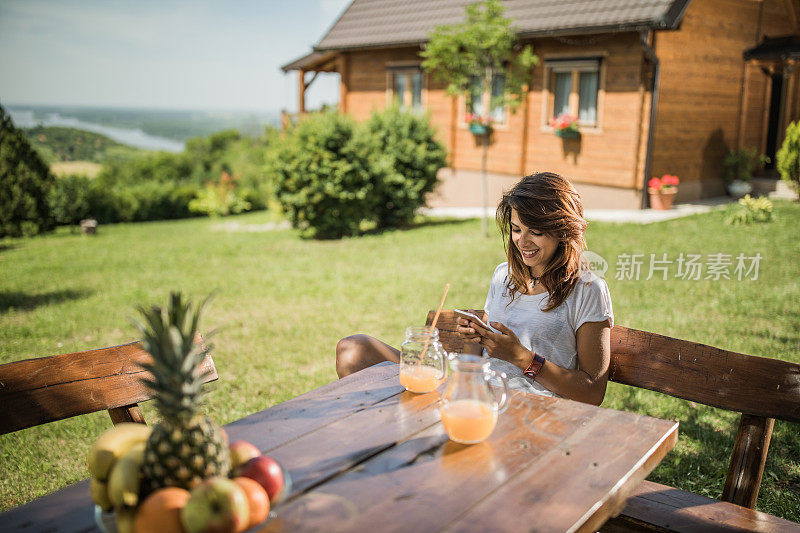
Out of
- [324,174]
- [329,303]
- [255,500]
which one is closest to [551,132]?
[324,174]

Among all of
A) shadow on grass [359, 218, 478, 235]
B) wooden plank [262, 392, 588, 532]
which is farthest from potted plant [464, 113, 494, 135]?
wooden plank [262, 392, 588, 532]

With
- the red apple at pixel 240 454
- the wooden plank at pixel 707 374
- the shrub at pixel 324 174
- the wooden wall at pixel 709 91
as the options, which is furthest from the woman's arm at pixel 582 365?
the wooden wall at pixel 709 91

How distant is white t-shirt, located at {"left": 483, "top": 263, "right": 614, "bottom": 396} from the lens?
2.47 metres

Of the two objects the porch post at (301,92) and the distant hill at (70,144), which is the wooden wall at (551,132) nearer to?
the porch post at (301,92)

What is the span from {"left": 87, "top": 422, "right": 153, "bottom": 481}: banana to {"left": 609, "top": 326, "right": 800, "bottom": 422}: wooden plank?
184 cm

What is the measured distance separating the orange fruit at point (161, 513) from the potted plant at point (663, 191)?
455 inches

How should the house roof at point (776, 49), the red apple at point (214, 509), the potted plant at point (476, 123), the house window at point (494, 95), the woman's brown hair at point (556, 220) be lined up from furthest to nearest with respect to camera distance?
the house window at point (494, 95), the potted plant at point (476, 123), the house roof at point (776, 49), the woman's brown hair at point (556, 220), the red apple at point (214, 509)

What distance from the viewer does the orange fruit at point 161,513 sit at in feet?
3.97

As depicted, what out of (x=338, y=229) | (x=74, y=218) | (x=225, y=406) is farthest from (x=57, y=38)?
(x=225, y=406)

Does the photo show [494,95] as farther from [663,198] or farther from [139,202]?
[139,202]

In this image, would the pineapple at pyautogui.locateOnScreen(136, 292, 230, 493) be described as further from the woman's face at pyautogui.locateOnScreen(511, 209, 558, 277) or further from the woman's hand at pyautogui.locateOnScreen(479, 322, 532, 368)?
the woman's face at pyautogui.locateOnScreen(511, 209, 558, 277)

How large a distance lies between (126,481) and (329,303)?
5.56 m

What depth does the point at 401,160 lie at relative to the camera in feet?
39.1

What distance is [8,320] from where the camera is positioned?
6.56m
